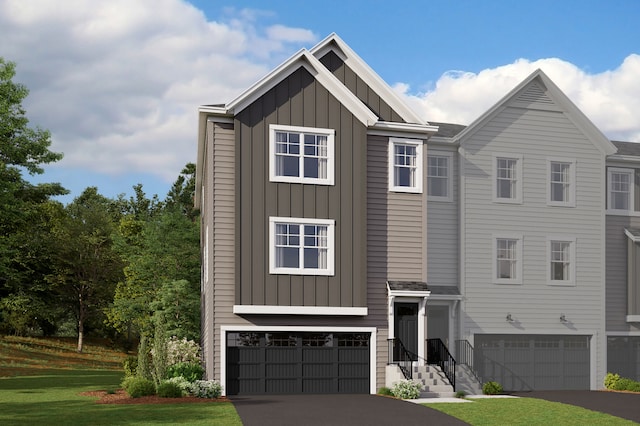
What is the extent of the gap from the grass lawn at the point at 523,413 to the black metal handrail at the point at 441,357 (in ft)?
8.73

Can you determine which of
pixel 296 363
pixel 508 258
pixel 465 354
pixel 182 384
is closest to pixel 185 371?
pixel 182 384

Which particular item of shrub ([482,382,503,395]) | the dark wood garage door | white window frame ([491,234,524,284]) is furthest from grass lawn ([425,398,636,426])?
white window frame ([491,234,524,284])

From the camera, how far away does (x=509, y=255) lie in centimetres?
3134

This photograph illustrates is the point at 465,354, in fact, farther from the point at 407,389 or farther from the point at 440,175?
the point at 440,175

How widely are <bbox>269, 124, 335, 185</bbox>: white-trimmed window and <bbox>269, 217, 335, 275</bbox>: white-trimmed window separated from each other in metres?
1.38

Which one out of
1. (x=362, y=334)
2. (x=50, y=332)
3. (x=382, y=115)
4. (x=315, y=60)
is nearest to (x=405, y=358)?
(x=362, y=334)

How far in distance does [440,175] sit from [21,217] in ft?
63.8

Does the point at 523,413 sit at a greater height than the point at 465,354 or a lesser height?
lesser

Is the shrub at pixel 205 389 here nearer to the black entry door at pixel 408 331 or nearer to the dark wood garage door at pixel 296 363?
the dark wood garage door at pixel 296 363

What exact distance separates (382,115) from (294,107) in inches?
137

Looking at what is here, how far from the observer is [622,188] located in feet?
111

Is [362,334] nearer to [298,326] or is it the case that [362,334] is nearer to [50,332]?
[298,326]

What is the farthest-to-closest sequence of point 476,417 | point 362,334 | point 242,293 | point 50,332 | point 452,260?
point 50,332, point 452,260, point 362,334, point 242,293, point 476,417

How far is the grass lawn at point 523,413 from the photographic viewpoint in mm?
19656
